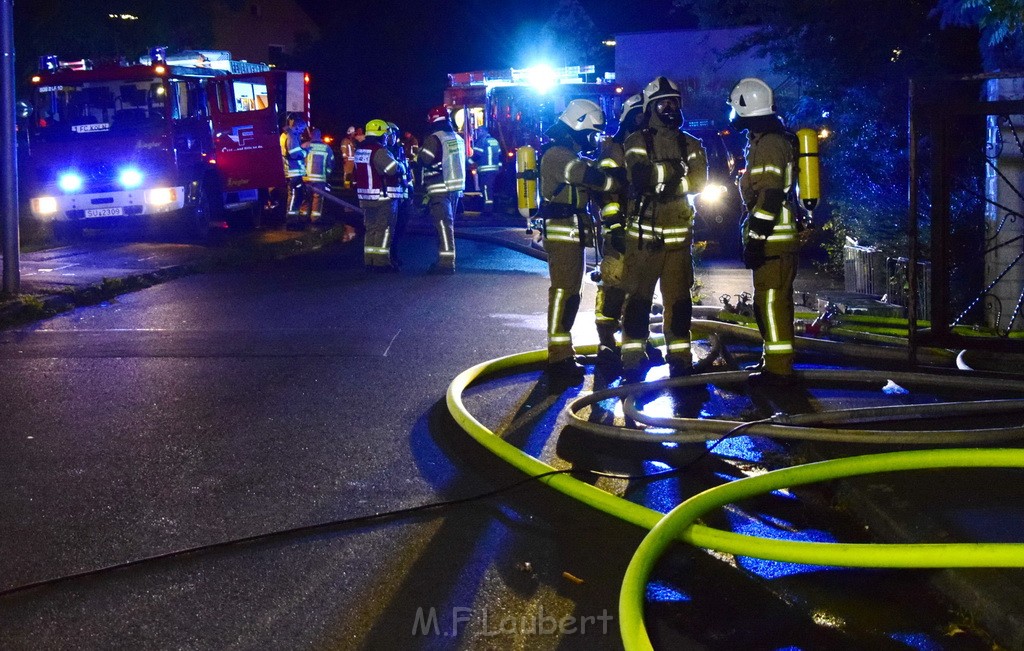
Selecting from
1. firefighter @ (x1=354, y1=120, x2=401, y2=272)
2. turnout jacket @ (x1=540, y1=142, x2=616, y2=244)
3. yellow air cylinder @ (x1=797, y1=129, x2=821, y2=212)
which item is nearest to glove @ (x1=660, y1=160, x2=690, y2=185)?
turnout jacket @ (x1=540, y1=142, x2=616, y2=244)

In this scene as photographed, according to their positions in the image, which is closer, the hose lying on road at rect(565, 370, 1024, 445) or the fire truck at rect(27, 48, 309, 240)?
the hose lying on road at rect(565, 370, 1024, 445)

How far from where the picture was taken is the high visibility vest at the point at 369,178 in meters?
13.2

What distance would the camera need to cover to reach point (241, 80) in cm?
1806

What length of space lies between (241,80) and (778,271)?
12.9m

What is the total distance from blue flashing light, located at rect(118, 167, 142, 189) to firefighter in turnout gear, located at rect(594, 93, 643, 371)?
10.5 meters

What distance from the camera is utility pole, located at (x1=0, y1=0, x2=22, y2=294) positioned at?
11.3m

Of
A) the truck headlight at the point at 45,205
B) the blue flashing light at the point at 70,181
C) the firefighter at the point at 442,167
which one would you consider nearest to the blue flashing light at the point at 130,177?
the blue flashing light at the point at 70,181

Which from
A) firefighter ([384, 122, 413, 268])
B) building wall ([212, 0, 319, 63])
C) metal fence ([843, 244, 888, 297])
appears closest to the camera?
metal fence ([843, 244, 888, 297])

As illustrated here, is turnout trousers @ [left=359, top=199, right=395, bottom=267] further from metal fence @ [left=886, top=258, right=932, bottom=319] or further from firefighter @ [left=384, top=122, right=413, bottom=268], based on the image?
metal fence @ [left=886, top=258, right=932, bottom=319]

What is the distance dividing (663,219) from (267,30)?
5065 centimetres

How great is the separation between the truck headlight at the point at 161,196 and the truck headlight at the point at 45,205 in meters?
1.44

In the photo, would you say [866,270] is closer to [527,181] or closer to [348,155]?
[527,181]

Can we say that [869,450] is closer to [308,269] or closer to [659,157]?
[659,157]

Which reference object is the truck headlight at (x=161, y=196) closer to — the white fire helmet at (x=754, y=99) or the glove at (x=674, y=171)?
the glove at (x=674, y=171)
